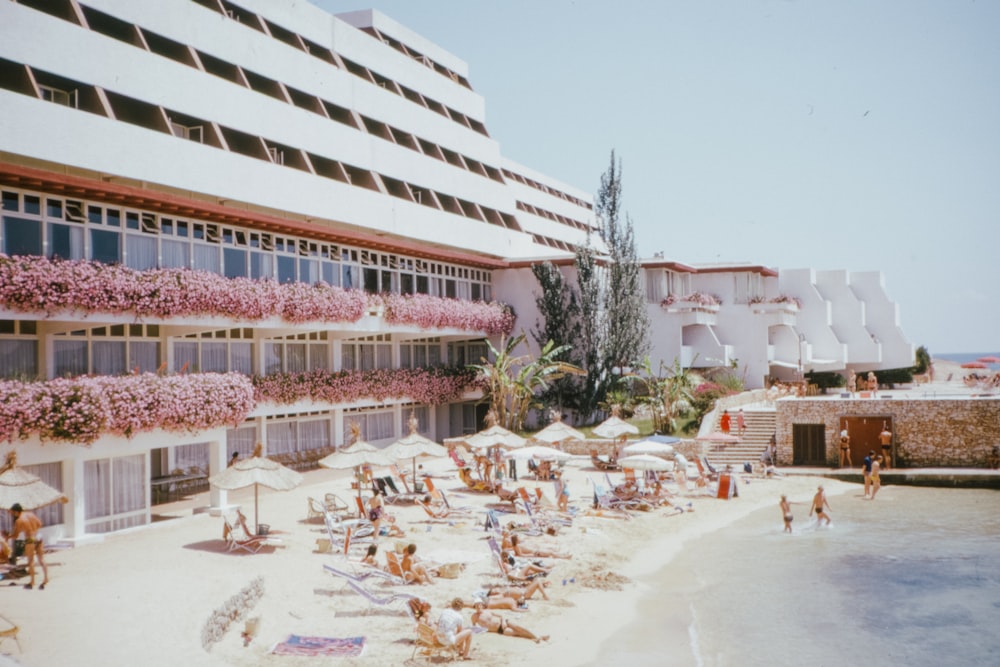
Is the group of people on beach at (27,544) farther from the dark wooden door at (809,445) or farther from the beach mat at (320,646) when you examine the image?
the dark wooden door at (809,445)

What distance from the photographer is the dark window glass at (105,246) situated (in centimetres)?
2336

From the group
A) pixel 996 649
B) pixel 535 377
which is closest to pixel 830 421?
pixel 535 377

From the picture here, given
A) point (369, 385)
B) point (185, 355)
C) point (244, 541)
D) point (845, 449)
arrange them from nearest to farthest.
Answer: point (244, 541), point (185, 355), point (845, 449), point (369, 385)

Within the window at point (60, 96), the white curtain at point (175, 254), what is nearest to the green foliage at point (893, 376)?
the white curtain at point (175, 254)

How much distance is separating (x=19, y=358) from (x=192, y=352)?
6352 millimetres

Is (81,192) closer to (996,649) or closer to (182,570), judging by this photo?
(182,570)

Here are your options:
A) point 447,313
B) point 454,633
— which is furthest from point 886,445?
point 454,633

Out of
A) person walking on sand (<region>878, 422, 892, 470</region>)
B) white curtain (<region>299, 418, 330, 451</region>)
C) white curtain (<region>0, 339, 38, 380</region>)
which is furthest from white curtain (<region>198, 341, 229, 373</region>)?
person walking on sand (<region>878, 422, 892, 470</region>)

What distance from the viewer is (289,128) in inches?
1298

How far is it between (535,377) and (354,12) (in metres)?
20.8

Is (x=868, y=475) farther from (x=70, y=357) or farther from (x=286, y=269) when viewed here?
(x=70, y=357)

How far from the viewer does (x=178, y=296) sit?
24.5 meters

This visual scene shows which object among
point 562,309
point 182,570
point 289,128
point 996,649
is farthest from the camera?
point 562,309

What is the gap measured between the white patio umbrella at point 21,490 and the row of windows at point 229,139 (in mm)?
11451
